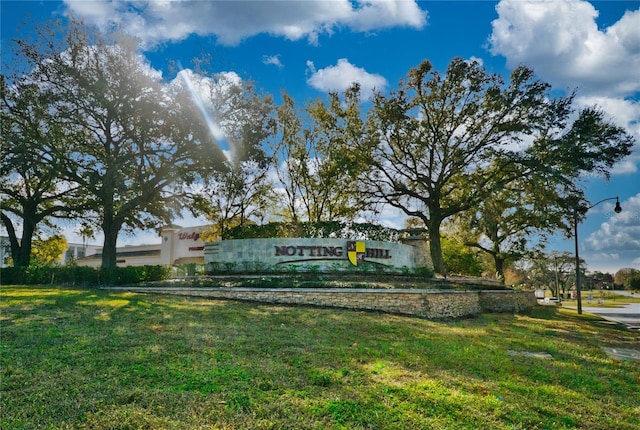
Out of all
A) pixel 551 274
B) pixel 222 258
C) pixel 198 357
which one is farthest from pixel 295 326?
pixel 551 274

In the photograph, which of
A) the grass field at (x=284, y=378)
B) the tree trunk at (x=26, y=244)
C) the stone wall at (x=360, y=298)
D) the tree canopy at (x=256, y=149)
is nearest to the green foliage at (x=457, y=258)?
the tree canopy at (x=256, y=149)

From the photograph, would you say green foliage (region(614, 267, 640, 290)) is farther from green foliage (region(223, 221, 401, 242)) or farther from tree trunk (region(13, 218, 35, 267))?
tree trunk (region(13, 218, 35, 267))

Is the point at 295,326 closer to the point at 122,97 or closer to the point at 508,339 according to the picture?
the point at 508,339

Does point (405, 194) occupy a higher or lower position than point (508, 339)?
higher

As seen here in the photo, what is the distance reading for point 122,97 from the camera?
2094cm

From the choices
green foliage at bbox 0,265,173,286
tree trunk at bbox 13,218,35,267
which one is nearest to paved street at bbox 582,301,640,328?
green foliage at bbox 0,265,173,286

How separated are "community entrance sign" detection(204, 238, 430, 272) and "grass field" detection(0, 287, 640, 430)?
10.5 m

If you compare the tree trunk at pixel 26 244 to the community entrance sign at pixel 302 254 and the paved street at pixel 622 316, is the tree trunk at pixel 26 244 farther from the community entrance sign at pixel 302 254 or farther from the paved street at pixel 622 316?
the paved street at pixel 622 316

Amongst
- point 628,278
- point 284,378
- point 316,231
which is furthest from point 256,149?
point 628,278

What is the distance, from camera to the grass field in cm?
420

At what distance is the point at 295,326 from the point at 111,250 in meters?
17.6

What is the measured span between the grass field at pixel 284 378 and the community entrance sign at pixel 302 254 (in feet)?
34.3

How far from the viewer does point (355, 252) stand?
20.6 metres

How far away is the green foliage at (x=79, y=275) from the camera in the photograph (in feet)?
59.4
